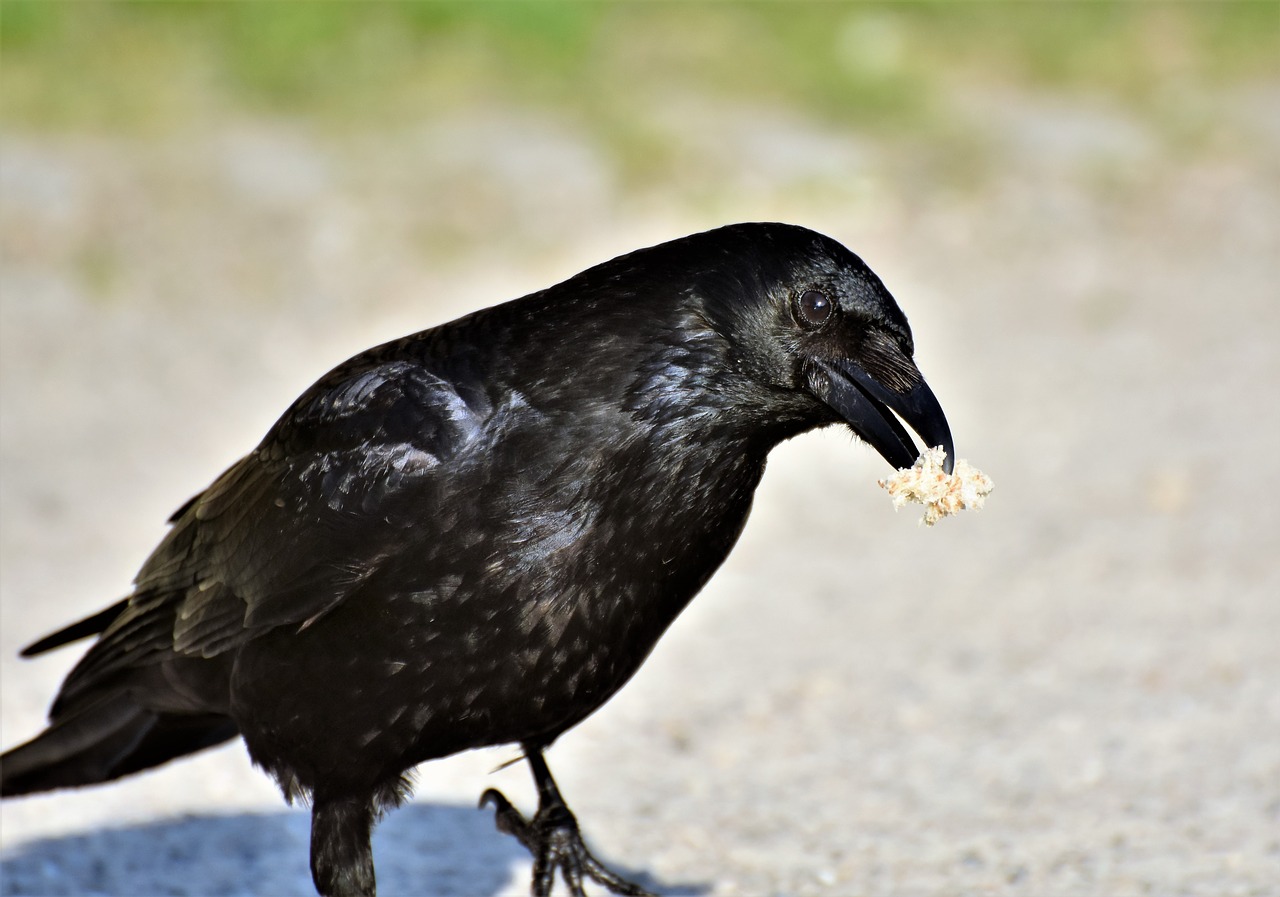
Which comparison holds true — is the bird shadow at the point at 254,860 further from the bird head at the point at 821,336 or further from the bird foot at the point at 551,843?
the bird head at the point at 821,336

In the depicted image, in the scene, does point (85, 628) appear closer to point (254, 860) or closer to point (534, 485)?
point (254, 860)

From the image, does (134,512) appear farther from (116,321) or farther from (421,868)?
(421,868)

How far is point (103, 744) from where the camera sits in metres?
4.65

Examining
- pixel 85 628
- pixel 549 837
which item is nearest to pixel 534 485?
pixel 549 837

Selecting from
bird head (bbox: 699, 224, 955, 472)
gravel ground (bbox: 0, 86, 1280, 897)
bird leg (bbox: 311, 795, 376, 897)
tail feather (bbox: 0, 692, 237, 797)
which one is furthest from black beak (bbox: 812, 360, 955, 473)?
tail feather (bbox: 0, 692, 237, 797)

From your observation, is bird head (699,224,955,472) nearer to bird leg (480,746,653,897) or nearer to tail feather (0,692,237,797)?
bird leg (480,746,653,897)

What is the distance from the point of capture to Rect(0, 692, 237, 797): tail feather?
15.2 feet

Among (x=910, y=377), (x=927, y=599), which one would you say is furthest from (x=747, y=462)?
(x=927, y=599)

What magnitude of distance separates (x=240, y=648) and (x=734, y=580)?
4030 millimetres

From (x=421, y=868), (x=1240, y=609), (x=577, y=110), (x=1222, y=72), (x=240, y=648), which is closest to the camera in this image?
(x=240, y=648)

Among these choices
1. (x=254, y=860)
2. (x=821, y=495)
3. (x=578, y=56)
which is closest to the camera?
(x=254, y=860)

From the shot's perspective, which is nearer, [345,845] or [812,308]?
[812,308]

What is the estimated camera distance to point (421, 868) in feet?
16.7

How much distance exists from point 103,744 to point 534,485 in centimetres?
177
